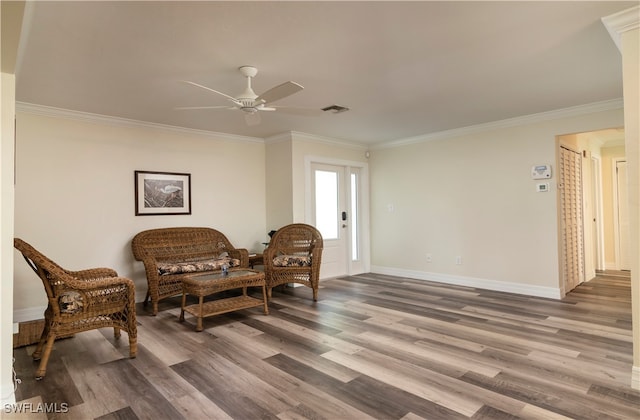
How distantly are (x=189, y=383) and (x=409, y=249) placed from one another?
4362mm

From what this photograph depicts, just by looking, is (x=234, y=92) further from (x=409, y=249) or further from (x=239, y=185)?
(x=409, y=249)

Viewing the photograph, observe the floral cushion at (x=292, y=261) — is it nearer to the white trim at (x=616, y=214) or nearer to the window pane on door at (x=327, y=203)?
the window pane on door at (x=327, y=203)

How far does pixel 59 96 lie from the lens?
11.8ft

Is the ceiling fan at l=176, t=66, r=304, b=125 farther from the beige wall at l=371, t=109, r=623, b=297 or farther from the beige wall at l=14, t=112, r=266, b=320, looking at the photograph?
the beige wall at l=371, t=109, r=623, b=297

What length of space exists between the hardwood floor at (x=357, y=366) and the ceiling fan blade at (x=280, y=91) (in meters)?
2.08

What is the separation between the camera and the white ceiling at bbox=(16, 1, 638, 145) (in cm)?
217

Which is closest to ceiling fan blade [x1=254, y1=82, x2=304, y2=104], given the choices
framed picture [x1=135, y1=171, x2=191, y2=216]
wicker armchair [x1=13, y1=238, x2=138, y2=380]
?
wicker armchair [x1=13, y1=238, x2=138, y2=380]

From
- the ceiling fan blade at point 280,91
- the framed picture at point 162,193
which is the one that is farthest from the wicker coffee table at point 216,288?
the ceiling fan blade at point 280,91

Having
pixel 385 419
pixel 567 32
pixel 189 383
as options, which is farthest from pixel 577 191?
pixel 189 383

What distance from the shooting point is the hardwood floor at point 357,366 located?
2.07 metres

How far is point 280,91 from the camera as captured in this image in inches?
110

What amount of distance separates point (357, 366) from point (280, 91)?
85.8 inches

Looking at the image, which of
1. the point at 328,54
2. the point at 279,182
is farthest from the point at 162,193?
the point at 328,54

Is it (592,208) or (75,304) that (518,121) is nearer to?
(592,208)
